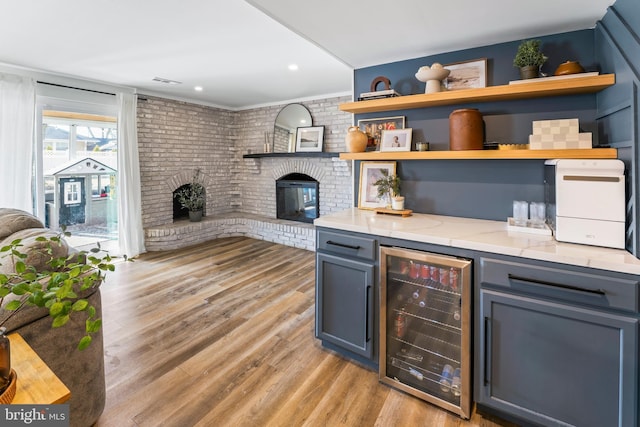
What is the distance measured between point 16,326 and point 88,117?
3.93 metres

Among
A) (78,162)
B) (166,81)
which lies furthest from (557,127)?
(78,162)

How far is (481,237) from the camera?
169cm

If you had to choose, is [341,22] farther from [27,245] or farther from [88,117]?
[88,117]

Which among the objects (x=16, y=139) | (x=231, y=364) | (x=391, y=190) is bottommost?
(x=231, y=364)

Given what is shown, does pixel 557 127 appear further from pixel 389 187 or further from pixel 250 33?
pixel 250 33

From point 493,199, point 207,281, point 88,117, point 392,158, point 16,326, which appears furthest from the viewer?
point 88,117

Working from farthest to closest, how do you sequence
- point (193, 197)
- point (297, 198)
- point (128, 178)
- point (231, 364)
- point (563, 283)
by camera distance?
1. point (297, 198)
2. point (193, 197)
3. point (128, 178)
4. point (231, 364)
5. point (563, 283)

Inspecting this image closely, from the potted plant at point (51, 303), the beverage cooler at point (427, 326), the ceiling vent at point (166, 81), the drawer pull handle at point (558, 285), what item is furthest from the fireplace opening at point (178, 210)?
the drawer pull handle at point (558, 285)

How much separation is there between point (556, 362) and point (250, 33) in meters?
3.04

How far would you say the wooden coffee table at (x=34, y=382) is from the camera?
A: 2.76 ft

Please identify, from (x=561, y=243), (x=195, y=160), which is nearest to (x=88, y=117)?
(x=195, y=160)

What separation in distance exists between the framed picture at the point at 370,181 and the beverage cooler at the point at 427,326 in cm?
78

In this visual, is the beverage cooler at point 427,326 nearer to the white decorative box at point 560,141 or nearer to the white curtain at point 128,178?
the white decorative box at point 560,141

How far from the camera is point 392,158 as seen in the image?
7.70 feet
